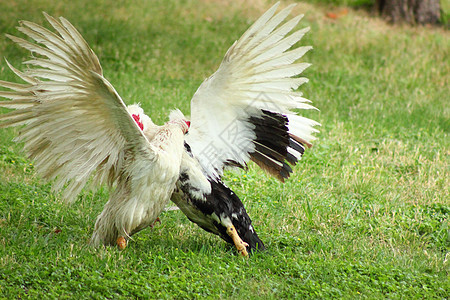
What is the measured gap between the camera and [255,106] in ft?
16.1

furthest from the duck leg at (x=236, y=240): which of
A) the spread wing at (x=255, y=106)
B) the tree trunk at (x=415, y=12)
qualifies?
the tree trunk at (x=415, y=12)

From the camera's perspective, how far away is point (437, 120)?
8891 millimetres

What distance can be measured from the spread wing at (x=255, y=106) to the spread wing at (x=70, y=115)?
81 cm

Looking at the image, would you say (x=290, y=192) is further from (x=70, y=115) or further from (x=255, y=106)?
(x=70, y=115)

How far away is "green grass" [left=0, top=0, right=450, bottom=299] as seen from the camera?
4410mm

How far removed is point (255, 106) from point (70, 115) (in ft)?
5.12

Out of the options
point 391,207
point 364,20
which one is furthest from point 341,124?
point 364,20

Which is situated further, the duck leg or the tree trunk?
the tree trunk

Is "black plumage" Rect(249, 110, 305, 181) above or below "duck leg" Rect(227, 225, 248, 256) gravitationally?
above

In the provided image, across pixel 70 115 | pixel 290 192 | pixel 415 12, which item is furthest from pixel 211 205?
pixel 415 12

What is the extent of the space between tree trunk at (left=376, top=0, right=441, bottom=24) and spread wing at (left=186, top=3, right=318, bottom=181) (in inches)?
331

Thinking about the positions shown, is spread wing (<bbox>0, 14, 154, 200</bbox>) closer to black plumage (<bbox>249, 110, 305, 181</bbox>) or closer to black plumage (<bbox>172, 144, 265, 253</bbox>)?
black plumage (<bbox>172, 144, 265, 253</bbox>)

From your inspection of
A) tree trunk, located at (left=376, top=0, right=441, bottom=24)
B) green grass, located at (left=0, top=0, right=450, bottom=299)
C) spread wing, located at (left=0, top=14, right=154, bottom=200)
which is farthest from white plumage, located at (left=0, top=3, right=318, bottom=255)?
tree trunk, located at (left=376, top=0, right=441, bottom=24)

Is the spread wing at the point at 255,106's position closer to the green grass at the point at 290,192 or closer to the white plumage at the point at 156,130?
the white plumage at the point at 156,130
